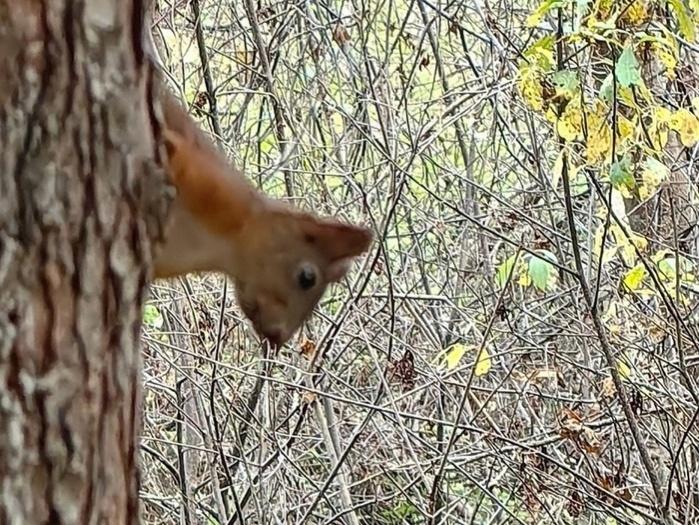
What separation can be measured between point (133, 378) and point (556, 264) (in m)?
1.91

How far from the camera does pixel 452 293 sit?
14.6 feet

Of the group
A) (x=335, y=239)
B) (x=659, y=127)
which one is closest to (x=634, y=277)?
(x=659, y=127)

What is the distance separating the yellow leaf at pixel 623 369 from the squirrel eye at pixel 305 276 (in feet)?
3.72

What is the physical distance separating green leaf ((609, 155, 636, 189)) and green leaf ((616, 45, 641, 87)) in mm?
187

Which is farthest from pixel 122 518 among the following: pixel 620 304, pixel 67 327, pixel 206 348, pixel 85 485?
pixel 620 304

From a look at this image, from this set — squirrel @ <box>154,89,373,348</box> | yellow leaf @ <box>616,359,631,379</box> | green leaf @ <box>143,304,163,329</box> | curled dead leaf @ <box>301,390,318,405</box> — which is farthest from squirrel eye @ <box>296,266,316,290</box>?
green leaf @ <box>143,304,163,329</box>

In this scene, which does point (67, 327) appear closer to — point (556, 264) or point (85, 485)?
point (85, 485)

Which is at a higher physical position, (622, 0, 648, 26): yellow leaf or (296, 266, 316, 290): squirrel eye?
(622, 0, 648, 26): yellow leaf

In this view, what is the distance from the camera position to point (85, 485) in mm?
1209

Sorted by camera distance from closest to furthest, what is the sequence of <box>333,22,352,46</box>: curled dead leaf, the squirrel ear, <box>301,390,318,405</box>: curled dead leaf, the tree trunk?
the tree trunk, the squirrel ear, <box>301,390,318,405</box>: curled dead leaf, <box>333,22,352,46</box>: curled dead leaf

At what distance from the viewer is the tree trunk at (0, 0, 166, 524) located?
1.16 metres

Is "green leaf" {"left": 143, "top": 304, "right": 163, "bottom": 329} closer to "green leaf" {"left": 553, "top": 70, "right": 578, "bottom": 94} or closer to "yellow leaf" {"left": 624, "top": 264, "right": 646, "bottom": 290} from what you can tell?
"yellow leaf" {"left": 624, "top": 264, "right": 646, "bottom": 290}

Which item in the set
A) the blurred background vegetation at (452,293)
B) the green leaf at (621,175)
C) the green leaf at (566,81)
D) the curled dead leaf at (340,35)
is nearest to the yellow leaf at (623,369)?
the blurred background vegetation at (452,293)

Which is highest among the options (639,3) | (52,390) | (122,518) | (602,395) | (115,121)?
(639,3)
